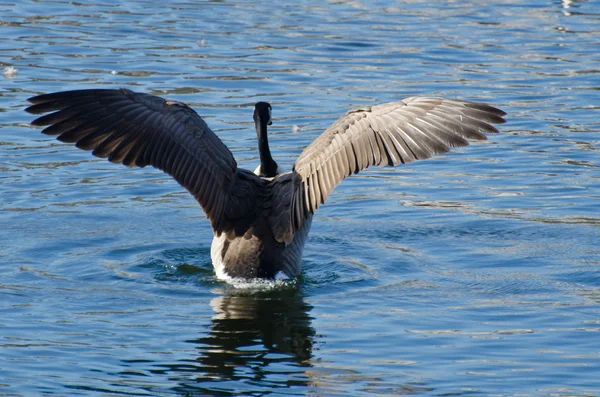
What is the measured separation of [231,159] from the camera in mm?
10867

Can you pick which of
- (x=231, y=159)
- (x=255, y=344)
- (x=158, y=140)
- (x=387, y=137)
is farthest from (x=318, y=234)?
(x=255, y=344)

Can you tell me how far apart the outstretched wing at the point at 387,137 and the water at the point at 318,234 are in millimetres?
1112

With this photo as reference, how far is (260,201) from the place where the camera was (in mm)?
11039

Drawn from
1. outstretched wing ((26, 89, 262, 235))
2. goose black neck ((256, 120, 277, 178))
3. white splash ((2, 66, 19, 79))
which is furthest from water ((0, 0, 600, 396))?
goose black neck ((256, 120, 277, 178))

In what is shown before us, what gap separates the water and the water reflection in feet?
0.08

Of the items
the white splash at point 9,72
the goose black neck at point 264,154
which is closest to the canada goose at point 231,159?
the goose black neck at point 264,154

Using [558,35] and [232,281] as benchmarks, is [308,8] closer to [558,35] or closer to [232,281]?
[558,35]

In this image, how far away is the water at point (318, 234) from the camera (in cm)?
865

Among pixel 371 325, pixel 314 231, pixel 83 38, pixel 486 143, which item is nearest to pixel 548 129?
pixel 486 143

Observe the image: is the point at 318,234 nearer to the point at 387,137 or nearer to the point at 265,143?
the point at 265,143

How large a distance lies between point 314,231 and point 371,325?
330 cm

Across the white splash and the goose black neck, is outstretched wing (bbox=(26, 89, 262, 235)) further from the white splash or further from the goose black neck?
the white splash

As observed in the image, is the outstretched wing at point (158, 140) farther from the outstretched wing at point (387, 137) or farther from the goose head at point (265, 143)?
the outstretched wing at point (387, 137)

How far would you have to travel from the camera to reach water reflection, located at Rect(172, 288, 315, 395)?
8.29m
